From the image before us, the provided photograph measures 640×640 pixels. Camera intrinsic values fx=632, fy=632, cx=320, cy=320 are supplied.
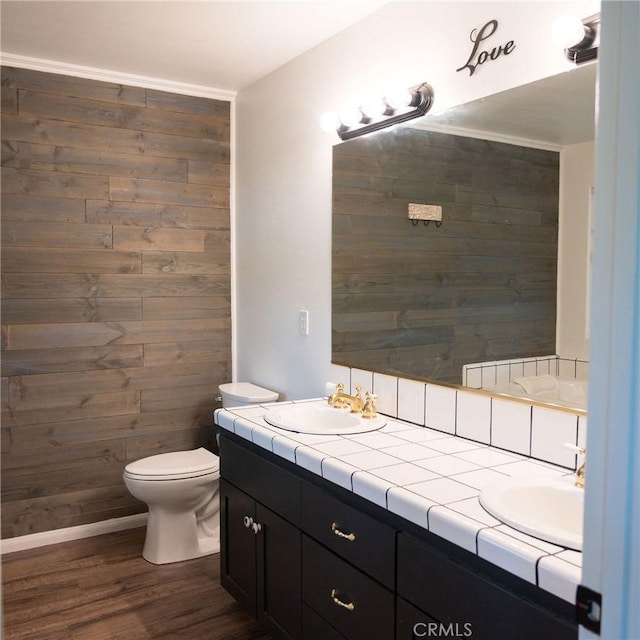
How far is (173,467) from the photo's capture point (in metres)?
3.08

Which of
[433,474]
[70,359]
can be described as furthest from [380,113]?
[70,359]

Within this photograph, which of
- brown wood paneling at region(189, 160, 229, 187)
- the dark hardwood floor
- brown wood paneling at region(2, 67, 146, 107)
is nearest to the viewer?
the dark hardwood floor

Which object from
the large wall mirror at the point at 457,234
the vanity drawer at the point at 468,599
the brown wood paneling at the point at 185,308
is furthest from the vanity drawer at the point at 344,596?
the brown wood paneling at the point at 185,308

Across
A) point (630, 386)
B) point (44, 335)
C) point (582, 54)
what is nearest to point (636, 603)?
point (630, 386)

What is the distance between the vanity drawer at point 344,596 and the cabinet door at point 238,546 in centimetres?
41

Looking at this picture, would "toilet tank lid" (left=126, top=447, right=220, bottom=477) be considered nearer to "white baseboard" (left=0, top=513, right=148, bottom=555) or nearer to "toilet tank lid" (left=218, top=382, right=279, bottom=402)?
"toilet tank lid" (left=218, top=382, right=279, bottom=402)

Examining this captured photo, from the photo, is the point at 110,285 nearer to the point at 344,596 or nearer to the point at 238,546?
the point at 238,546

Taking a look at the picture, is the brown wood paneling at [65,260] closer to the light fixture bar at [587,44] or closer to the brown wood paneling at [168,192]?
the brown wood paneling at [168,192]

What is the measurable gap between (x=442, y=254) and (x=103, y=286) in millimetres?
1948

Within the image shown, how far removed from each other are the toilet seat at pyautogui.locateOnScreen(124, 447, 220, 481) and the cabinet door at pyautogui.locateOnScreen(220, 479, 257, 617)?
460 mm

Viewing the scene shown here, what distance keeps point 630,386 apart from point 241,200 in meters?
3.17

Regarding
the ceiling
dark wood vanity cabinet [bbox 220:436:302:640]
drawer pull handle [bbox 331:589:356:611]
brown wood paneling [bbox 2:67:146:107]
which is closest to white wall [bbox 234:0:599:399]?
the ceiling

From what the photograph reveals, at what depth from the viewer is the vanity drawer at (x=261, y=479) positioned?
6.89 ft

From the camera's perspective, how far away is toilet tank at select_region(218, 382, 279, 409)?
10.7 ft
